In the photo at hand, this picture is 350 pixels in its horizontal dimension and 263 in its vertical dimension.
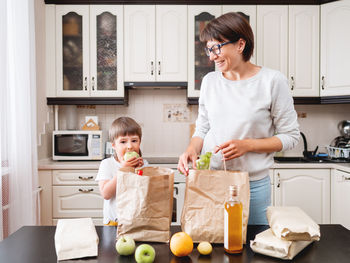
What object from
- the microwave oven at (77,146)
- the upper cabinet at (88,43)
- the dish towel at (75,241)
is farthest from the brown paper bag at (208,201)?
the upper cabinet at (88,43)

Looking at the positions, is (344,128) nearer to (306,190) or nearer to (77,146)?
(306,190)

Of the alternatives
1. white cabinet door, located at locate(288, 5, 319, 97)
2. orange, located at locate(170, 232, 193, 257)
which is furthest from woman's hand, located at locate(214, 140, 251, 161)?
white cabinet door, located at locate(288, 5, 319, 97)

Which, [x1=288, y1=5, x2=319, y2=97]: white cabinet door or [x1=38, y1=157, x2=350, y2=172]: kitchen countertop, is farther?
[x1=288, y1=5, x2=319, y2=97]: white cabinet door

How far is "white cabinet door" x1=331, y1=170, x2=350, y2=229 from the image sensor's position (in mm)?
2492

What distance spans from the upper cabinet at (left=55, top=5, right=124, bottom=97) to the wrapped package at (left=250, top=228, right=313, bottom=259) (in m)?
2.26

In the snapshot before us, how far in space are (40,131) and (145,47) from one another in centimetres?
119

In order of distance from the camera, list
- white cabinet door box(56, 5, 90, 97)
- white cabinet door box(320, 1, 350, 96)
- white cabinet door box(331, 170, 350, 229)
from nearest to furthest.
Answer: white cabinet door box(331, 170, 350, 229) < white cabinet door box(320, 1, 350, 96) < white cabinet door box(56, 5, 90, 97)

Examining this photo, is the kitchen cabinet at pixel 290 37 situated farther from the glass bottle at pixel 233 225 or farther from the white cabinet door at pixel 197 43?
the glass bottle at pixel 233 225

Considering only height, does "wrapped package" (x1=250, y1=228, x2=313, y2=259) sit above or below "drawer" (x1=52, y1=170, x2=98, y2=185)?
above

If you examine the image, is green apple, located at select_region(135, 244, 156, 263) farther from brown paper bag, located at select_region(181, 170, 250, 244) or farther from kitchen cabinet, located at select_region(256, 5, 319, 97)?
kitchen cabinet, located at select_region(256, 5, 319, 97)

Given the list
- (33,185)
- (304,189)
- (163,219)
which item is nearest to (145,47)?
(33,185)

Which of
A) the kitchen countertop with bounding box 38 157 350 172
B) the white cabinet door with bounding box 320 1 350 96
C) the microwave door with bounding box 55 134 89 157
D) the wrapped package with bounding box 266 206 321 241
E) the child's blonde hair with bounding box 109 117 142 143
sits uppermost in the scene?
the white cabinet door with bounding box 320 1 350 96

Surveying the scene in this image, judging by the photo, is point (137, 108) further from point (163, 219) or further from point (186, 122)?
point (163, 219)

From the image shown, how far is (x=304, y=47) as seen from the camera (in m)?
2.87
